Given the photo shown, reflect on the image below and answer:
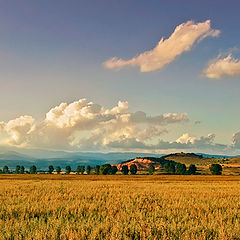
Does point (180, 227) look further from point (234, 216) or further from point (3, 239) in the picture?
point (3, 239)

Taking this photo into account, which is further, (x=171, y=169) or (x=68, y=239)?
(x=171, y=169)

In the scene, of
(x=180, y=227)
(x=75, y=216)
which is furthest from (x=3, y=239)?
(x=180, y=227)

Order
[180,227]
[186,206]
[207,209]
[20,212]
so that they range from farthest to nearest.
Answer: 1. [186,206]
2. [207,209]
3. [20,212]
4. [180,227]

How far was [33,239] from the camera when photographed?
563 cm

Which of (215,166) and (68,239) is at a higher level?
(68,239)

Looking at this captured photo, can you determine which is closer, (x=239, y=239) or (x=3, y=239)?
(x=3, y=239)

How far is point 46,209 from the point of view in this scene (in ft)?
33.4

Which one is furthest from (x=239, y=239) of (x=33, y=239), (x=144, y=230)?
(x=33, y=239)

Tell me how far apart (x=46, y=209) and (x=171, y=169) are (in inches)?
7147

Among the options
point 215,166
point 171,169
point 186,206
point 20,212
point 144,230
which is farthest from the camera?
point 171,169

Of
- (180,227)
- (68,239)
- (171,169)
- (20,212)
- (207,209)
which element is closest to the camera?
(68,239)

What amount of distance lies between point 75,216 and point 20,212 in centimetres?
259

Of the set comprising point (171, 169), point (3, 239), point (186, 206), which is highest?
point (3, 239)

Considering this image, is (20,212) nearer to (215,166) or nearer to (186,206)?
(186,206)
